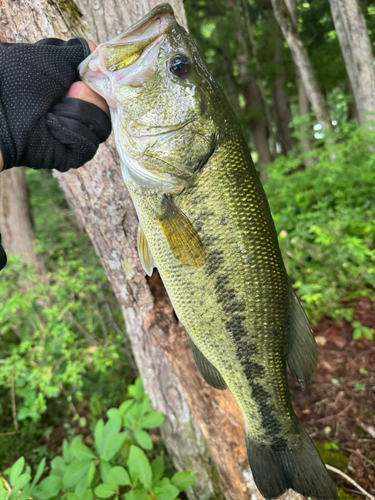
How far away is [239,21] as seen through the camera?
11438 millimetres

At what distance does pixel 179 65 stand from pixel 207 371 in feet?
4.83

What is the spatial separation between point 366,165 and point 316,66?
919cm

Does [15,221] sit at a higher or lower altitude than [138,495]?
higher

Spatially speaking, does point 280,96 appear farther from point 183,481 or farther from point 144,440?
point 183,481

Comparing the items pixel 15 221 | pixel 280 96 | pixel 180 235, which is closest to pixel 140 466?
pixel 180 235

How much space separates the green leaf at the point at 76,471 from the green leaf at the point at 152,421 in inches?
15.3

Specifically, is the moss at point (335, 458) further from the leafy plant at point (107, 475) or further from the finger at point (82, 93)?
the finger at point (82, 93)

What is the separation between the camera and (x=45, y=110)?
1312 mm

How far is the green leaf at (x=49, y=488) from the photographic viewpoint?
6.21ft

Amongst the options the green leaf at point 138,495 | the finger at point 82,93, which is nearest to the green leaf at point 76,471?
the green leaf at point 138,495

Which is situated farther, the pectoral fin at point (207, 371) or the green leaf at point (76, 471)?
the green leaf at point (76, 471)

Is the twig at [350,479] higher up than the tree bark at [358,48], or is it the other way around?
the tree bark at [358,48]

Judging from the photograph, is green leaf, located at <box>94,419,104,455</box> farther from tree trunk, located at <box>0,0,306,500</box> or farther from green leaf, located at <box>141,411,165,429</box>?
tree trunk, located at <box>0,0,306,500</box>

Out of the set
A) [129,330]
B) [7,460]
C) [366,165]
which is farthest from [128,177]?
[366,165]
